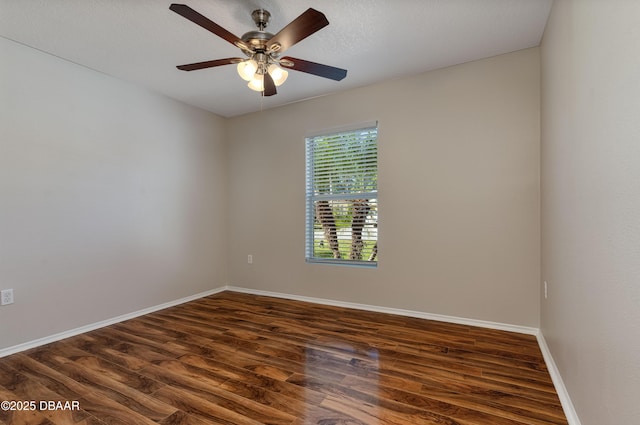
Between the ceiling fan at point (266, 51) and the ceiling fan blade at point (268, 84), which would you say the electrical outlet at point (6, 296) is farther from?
the ceiling fan blade at point (268, 84)

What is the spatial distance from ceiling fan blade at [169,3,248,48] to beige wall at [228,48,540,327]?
1.91 m

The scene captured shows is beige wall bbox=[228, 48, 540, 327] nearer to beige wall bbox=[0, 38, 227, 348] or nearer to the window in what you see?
the window

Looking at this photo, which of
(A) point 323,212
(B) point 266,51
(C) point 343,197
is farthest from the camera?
(A) point 323,212

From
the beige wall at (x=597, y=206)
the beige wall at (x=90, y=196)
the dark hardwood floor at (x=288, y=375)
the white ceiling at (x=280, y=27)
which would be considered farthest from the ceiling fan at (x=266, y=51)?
the dark hardwood floor at (x=288, y=375)

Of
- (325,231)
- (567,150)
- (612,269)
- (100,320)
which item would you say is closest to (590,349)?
(612,269)

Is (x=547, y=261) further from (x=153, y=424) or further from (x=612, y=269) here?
(x=153, y=424)

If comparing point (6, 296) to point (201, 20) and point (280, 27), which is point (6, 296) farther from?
point (280, 27)

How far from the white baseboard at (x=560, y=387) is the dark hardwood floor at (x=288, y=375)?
1.4 inches

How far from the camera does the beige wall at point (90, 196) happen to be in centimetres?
248

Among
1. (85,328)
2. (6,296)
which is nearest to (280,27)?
(6,296)

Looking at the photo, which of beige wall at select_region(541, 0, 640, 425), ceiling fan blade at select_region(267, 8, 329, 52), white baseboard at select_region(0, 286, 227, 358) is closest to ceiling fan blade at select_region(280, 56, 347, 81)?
ceiling fan blade at select_region(267, 8, 329, 52)

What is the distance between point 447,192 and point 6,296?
387 cm

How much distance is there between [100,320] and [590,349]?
148 inches

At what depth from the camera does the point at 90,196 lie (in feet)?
9.64
